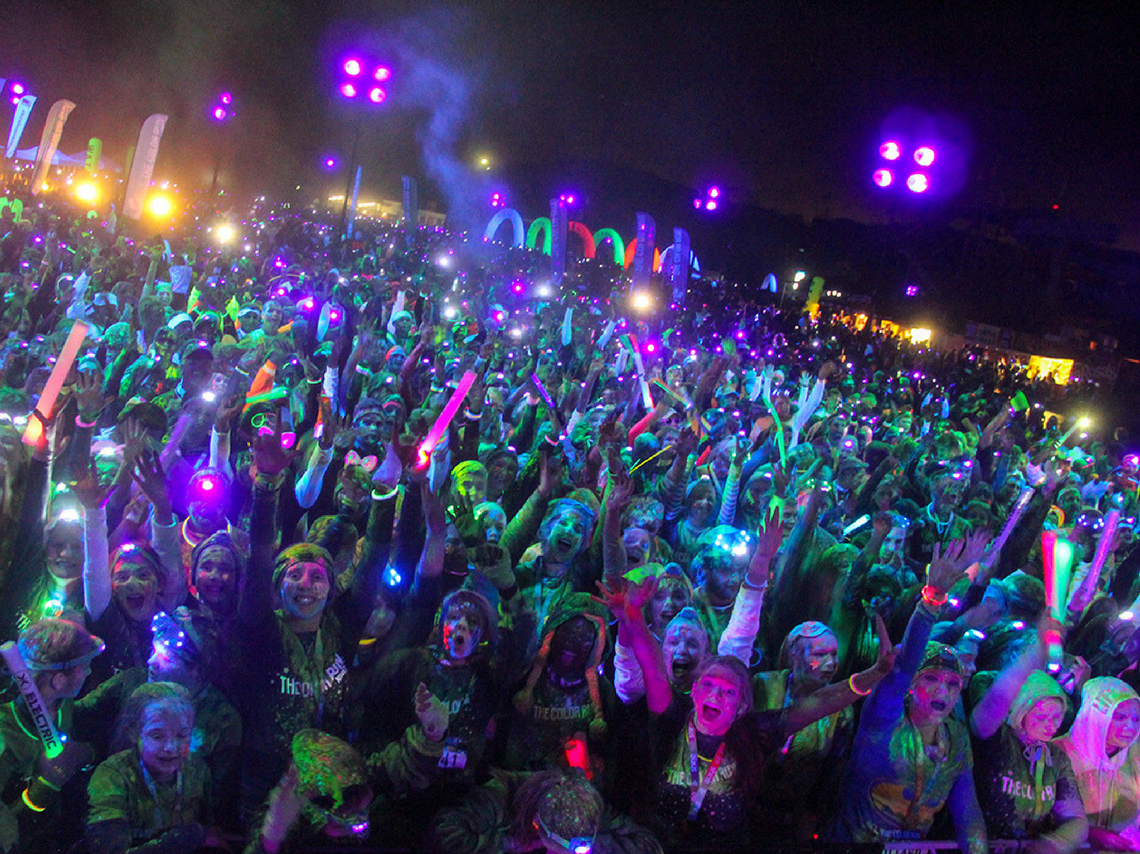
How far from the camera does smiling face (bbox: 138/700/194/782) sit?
2297 millimetres

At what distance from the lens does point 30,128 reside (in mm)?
29125

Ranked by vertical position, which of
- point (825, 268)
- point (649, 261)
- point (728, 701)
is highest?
point (825, 268)

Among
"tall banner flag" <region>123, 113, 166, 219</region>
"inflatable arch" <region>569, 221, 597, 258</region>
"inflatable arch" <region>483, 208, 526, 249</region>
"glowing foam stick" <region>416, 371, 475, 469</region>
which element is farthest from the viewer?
A: "inflatable arch" <region>569, 221, 597, 258</region>

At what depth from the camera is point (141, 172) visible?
579 inches

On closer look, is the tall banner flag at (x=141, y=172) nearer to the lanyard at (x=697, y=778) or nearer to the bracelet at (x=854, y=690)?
the lanyard at (x=697, y=778)

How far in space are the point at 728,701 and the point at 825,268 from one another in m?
46.1

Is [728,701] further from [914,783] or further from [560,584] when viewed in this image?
[560,584]

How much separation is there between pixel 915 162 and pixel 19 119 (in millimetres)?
25300

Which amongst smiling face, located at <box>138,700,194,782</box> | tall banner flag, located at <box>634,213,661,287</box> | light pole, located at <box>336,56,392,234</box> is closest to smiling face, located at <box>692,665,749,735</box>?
smiling face, located at <box>138,700,194,782</box>

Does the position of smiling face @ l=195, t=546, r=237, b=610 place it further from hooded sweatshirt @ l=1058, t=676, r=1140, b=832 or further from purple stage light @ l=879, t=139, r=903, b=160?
purple stage light @ l=879, t=139, r=903, b=160

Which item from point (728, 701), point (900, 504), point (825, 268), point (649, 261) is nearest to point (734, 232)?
point (825, 268)

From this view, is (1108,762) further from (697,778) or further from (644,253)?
(644,253)

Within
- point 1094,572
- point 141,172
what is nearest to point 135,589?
point 1094,572

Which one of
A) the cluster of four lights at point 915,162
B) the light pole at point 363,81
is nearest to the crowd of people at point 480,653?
the cluster of four lights at point 915,162
